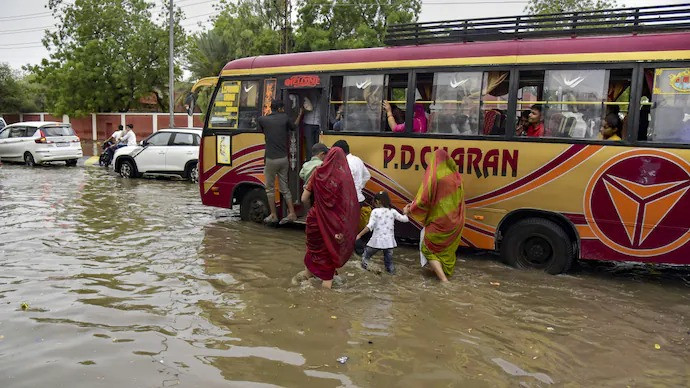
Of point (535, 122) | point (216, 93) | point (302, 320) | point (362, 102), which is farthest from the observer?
point (216, 93)

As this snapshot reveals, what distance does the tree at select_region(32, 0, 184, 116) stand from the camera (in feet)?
110

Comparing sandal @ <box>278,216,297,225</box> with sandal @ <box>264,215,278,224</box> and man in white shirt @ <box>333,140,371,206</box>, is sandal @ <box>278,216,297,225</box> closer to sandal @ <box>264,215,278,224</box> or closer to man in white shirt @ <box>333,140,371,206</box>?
sandal @ <box>264,215,278,224</box>

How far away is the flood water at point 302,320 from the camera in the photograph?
4.34m

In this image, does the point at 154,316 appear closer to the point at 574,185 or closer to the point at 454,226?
the point at 454,226

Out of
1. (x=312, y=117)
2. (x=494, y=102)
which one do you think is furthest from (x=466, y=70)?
(x=312, y=117)

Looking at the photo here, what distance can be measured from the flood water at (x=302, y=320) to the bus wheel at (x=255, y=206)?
117 centimetres

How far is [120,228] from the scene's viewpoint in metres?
9.51

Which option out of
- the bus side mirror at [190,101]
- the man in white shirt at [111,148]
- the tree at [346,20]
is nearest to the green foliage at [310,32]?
the tree at [346,20]

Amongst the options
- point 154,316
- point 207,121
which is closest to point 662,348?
point 154,316

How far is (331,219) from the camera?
243 inches

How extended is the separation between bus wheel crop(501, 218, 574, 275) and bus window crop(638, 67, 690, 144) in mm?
1456

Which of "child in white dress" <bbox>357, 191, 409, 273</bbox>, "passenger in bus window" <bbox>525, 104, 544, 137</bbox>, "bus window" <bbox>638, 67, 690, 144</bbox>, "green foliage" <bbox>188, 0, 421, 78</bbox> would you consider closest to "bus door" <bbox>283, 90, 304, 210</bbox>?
"child in white dress" <bbox>357, 191, 409, 273</bbox>

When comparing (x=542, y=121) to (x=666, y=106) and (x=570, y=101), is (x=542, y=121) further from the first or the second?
(x=666, y=106)

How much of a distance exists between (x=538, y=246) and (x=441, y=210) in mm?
1475
